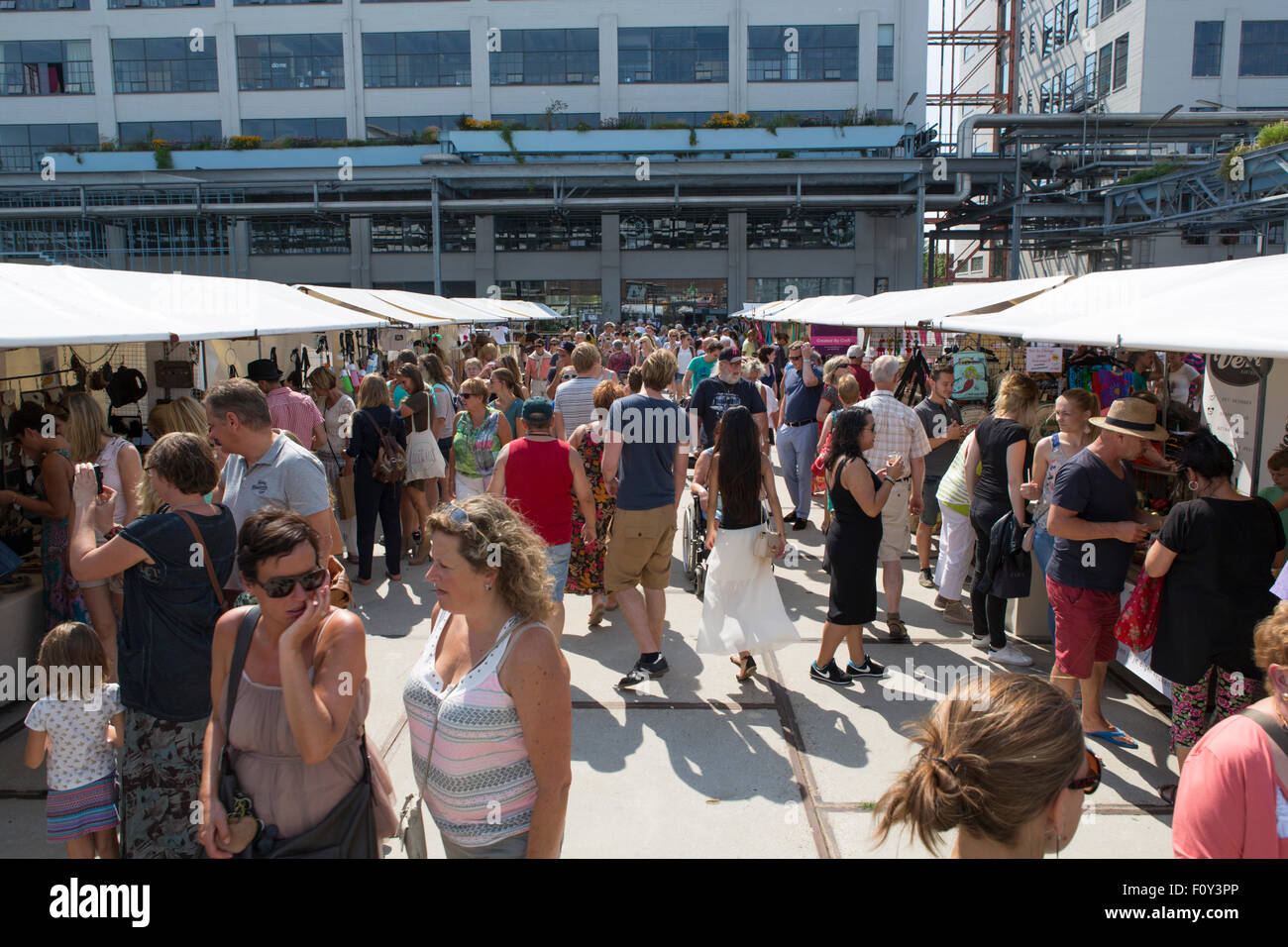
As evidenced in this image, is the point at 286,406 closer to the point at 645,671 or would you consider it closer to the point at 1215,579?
the point at 645,671

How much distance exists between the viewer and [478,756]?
86.1 inches

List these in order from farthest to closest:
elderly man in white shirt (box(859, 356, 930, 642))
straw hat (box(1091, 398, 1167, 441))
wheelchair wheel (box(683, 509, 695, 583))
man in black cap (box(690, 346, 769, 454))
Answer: man in black cap (box(690, 346, 769, 454)), wheelchair wheel (box(683, 509, 695, 583)), elderly man in white shirt (box(859, 356, 930, 642)), straw hat (box(1091, 398, 1167, 441))

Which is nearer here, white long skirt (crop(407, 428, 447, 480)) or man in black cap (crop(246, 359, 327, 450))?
man in black cap (crop(246, 359, 327, 450))

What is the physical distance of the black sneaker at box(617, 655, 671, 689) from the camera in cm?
518

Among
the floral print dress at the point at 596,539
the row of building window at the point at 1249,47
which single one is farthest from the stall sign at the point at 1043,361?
the row of building window at the point at 1249,47

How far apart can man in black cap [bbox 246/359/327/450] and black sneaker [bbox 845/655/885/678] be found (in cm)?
459

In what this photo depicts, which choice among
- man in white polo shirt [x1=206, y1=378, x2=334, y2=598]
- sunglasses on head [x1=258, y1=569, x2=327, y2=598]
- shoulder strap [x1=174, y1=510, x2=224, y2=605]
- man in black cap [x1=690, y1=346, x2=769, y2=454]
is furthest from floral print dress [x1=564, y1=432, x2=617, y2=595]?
sunglasses on head [x1=258, y1=569, x2=327, y2=598]

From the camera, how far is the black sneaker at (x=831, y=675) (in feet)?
17.1

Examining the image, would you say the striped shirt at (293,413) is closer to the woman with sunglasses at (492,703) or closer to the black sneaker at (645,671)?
the black sneaker at (645,671)

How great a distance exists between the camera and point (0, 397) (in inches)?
268

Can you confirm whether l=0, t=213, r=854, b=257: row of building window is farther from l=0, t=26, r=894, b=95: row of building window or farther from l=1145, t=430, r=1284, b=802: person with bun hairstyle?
l=1145, t=430, r=1284, b=802: person with bun hairstyle

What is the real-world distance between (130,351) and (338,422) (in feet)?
8.80
